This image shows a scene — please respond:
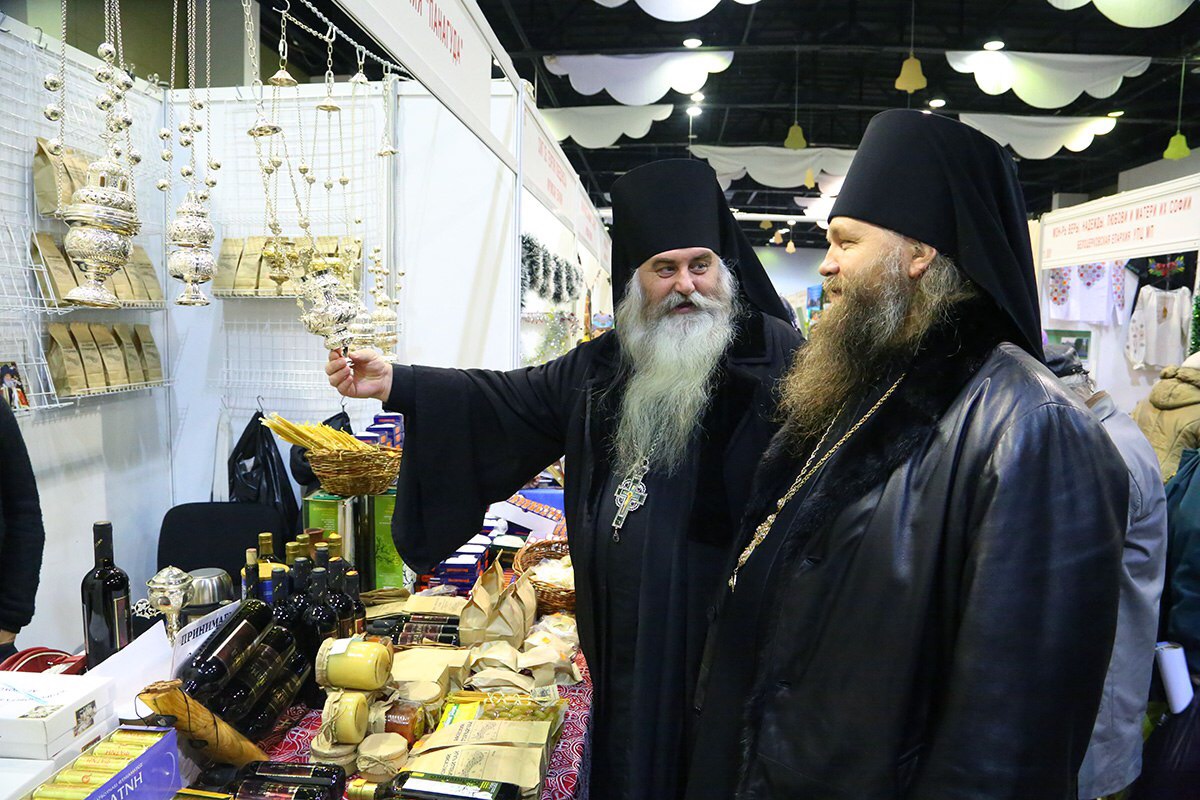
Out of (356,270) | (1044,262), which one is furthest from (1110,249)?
(356,270)

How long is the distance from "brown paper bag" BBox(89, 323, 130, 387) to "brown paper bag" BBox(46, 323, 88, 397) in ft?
0.61

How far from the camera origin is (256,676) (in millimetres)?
1436

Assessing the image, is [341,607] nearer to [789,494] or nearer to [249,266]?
[789,494]

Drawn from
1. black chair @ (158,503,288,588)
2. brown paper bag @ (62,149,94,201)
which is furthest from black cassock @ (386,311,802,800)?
brown paper bag @ (62,149,94,201)

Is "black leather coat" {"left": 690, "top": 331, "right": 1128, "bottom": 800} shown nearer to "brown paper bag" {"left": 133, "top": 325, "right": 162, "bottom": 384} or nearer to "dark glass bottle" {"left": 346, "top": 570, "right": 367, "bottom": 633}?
"dark glass bottle" {"left": 346, "top": 570, "right": 367, "bottom": 633}

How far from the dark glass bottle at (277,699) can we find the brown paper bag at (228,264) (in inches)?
111

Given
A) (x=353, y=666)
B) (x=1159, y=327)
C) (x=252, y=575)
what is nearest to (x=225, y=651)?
(x=353, y=666)

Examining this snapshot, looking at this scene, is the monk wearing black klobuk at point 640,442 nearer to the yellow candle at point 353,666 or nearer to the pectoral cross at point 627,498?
the pectoral cross at point 627,498

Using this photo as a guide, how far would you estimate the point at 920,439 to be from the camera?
1.17 m

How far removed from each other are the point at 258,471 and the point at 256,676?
2750mm

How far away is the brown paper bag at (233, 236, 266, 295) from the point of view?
3.85 meters

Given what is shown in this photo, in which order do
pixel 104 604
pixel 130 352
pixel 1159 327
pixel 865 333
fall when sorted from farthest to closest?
pixel 1159 327 < pixel 130 352 < pixel 104 604 < pixel 865 333

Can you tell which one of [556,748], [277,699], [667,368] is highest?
[667,368]

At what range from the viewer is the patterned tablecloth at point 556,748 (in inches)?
58.0
